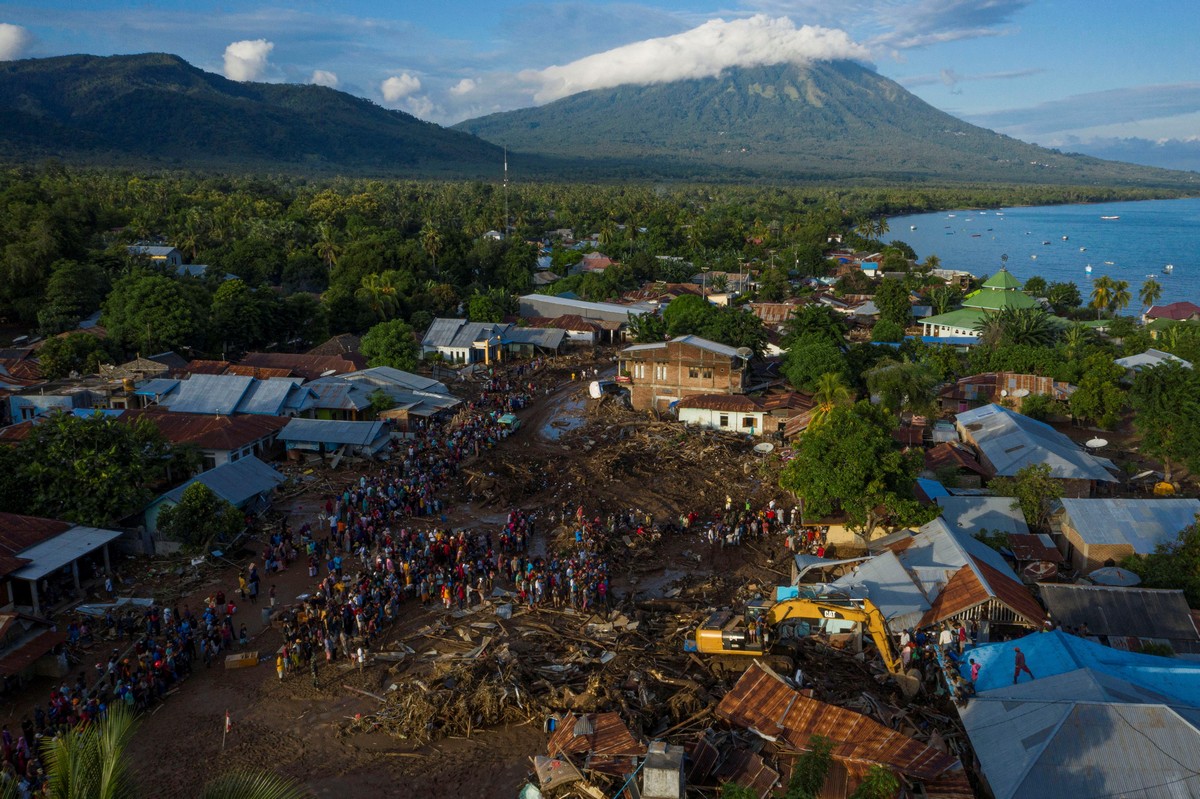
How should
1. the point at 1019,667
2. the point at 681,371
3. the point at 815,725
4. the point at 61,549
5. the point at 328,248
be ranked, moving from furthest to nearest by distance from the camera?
the point at 328,248 < the point at 681,371 < the point at 61,549 < the point at 1019,667 < the point at 815,725

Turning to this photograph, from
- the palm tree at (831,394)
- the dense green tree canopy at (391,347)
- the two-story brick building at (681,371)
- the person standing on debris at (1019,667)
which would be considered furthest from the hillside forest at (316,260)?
the person standing on debris at (1019,667)

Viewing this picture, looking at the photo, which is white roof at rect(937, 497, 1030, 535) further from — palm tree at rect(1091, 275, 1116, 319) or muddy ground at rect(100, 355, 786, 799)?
palm tree at rect(1091, 275, 1116, 319)

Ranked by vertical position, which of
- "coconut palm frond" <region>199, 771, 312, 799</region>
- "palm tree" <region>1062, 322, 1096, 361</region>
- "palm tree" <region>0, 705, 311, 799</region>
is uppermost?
"palm tree" <region>0, 705, 311, 799</region>

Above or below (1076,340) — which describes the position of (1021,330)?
above

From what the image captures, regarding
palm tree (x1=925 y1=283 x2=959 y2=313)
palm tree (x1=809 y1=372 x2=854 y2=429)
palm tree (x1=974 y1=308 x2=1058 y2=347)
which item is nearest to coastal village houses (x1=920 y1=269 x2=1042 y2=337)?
palm tree (x1=925 y1=283 x2=959 y2=313)

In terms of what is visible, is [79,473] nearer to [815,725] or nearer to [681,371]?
[815,725]

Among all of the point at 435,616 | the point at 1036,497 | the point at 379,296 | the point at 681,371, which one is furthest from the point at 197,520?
the point at 379,296

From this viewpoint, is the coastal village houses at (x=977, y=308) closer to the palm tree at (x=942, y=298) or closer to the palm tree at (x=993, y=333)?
the palm tree at (x=942, y=298)
